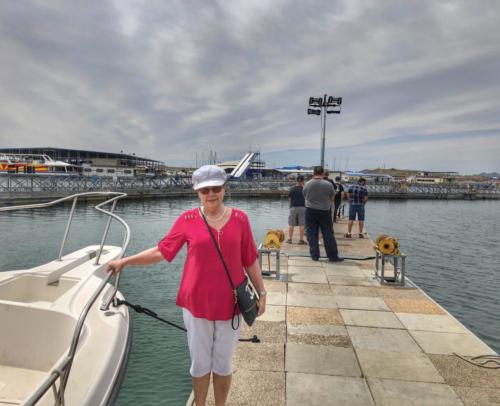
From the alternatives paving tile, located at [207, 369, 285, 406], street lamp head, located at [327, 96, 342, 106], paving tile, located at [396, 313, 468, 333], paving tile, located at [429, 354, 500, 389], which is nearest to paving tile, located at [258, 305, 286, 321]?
paving tile, located at [207, 369, 285, 406]

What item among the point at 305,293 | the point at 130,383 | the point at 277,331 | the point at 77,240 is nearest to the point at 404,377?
the point at 277,331

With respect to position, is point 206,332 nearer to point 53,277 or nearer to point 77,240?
point 53,277

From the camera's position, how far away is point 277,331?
4.20m

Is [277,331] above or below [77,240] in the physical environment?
above

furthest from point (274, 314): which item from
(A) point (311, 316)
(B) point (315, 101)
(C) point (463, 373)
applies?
(B) point (315, 101)

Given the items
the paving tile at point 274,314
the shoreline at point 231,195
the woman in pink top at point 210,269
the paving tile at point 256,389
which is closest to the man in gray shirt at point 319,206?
the paving tile at point 274,314

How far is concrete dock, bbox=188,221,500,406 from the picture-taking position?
2926mm

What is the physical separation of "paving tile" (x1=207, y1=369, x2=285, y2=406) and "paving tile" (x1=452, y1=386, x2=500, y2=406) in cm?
151

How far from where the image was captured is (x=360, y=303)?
5.20 meters

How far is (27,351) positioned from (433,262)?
1127 cm

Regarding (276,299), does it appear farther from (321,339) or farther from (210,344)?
(210,344)

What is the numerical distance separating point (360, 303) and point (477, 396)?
2.32 meters

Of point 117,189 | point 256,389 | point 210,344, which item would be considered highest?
point 210,344

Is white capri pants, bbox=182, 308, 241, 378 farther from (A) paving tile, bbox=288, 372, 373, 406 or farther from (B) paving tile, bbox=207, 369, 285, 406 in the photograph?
(A) paving tile, bbox=288, 372, 373, 406
